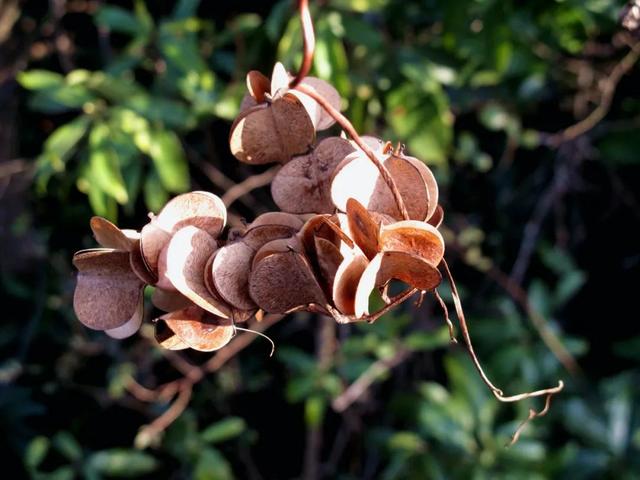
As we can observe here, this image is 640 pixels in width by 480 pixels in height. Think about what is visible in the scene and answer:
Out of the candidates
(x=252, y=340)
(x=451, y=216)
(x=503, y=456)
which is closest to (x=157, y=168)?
(x=252, y=340)

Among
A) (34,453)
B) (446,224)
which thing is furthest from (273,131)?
(34,453)

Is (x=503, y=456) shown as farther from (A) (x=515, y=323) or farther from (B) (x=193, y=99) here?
(B) (x=193, y=99)

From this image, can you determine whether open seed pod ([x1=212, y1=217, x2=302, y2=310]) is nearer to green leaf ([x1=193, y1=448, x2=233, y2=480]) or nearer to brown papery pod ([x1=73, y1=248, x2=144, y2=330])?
brown papery pod ([x1=73, y1=248, x2=144, y2=330])

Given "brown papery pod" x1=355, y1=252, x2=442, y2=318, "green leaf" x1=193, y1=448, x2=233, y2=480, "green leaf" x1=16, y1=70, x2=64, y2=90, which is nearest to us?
"brown papery pod" x1=355, y1=252, x2=442, y2=318

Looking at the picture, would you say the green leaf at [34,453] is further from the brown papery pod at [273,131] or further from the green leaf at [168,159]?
the brown papery pod at [273,131]

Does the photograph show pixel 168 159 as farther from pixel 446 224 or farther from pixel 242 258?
pixel 242 258

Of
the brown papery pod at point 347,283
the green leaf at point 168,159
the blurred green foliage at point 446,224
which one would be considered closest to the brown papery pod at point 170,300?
the brown papery pod at point 347,283

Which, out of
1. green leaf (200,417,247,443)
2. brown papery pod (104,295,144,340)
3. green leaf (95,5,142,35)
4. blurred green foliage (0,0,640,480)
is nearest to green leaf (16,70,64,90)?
blurred green foliage (0,0,640,480)

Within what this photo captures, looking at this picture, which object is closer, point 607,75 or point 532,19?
point 532,19
